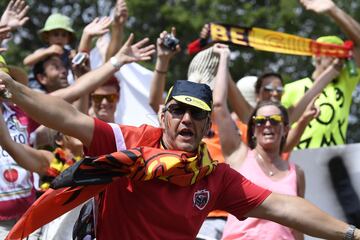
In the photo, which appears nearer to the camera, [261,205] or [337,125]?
[261,205]

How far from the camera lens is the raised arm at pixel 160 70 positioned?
712 centimetres

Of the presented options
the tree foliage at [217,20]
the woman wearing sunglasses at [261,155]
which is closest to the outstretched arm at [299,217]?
the woman wearing sunglasses at [261,155]

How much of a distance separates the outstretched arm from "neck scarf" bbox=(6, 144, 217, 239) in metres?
0.52

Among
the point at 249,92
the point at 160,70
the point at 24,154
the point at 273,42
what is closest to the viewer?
the point at 24,154

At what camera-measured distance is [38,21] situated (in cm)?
2177

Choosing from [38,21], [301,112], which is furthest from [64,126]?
[38,21]

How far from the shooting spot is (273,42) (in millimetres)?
8508

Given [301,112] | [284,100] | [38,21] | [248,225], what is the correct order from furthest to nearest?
[38,21], [284,100], [301,112], [248,225]

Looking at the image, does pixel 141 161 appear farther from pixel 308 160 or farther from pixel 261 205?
pixel 308 160


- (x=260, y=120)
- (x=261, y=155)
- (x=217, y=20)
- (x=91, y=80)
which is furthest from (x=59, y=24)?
(x=217, y=20)

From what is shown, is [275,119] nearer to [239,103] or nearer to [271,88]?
[239,103]

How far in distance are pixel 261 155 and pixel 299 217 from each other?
4.29 ft

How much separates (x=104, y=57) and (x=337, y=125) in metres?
2.16

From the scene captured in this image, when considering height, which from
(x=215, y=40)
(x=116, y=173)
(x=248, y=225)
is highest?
(x=215, y=40)
